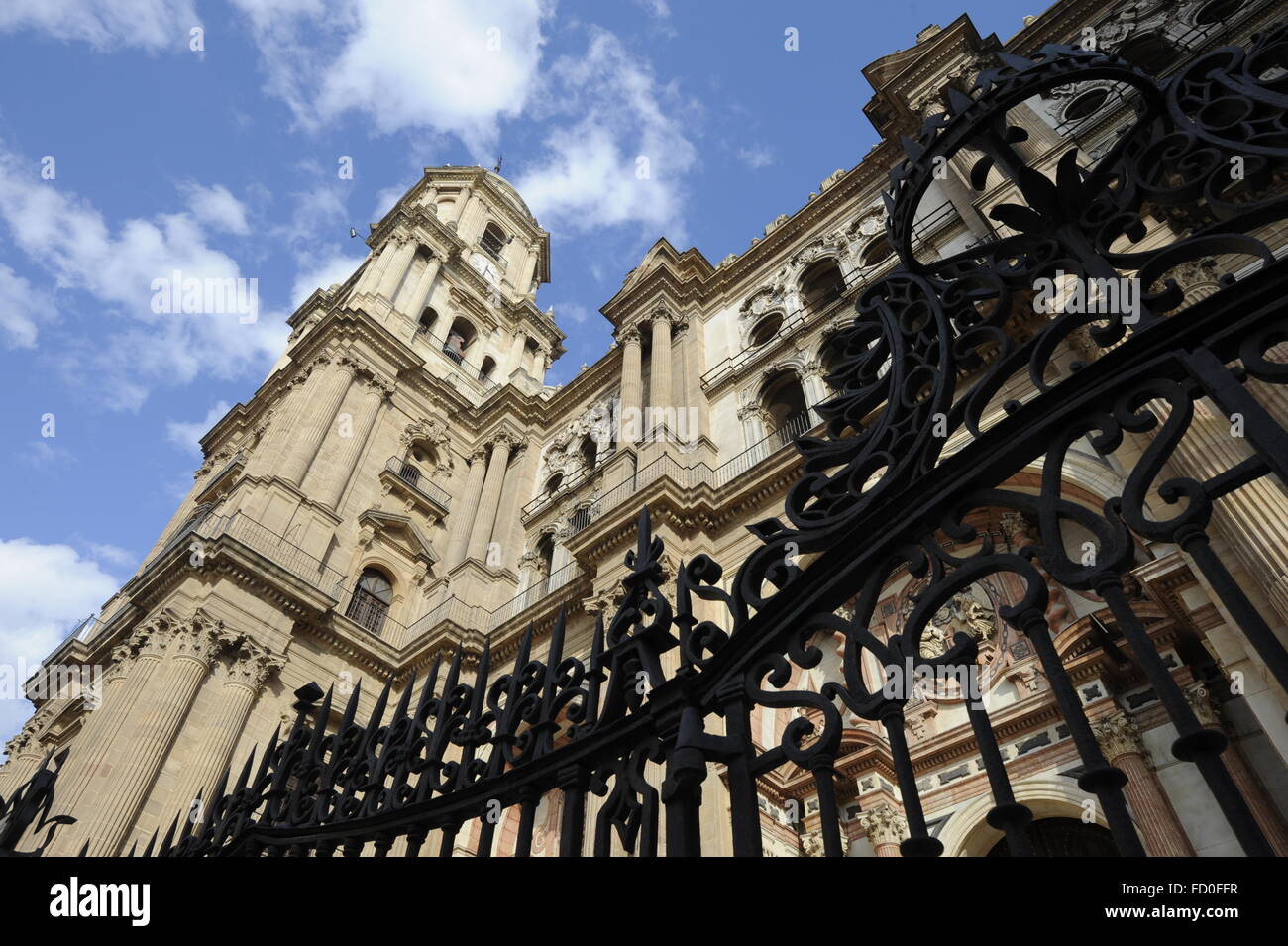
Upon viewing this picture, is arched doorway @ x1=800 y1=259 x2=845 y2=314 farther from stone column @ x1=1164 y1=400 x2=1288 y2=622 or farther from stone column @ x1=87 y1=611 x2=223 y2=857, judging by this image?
stone column @ x1=87 y1=611 x2=223 y2=857

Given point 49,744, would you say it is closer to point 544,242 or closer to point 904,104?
point 904,104

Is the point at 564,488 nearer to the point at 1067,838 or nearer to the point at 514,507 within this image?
the point at 514,507

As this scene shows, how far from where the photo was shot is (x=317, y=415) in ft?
66.8

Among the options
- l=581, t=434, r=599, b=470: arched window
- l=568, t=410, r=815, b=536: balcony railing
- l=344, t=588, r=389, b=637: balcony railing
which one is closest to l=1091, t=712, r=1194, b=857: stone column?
l=568, t=410, r=815, b=536: balcony railing

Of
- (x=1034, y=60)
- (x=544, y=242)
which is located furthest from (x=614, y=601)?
(x=544, y=242)

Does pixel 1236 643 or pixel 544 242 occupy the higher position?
pixel 544 242

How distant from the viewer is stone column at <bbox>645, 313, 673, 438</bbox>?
16.2 m

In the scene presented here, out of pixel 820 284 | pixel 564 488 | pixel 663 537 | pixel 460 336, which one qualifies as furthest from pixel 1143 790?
pixel 460 336

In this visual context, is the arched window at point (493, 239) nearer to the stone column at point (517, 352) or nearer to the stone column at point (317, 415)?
the stone column at point (517, 352)

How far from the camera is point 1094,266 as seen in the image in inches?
96.7

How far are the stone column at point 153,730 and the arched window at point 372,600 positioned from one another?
146 inches

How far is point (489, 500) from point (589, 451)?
2704 millimetres
